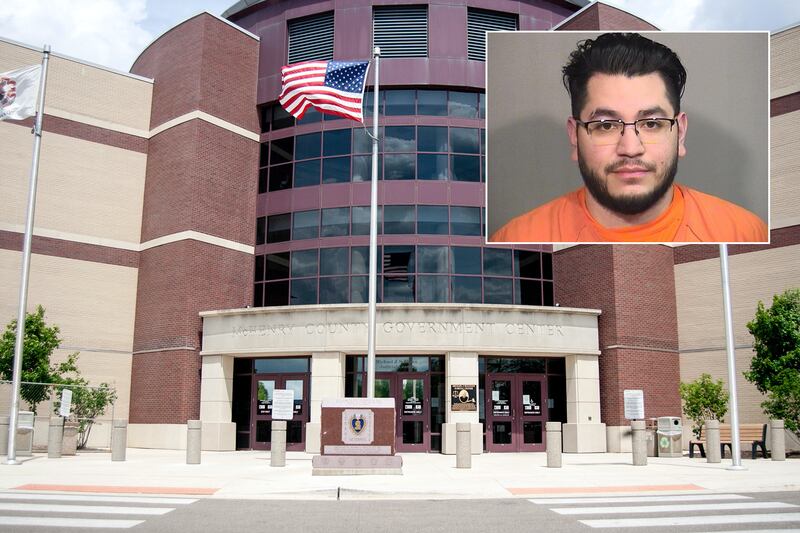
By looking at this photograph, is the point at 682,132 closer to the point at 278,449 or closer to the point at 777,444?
the point at 777,444

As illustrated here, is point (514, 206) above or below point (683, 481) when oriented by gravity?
above

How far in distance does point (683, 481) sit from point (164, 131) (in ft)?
85.9

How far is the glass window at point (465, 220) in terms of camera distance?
31.3m

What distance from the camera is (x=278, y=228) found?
3347 centimetres

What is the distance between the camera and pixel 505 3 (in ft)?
112

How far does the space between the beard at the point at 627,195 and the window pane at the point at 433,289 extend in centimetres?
723

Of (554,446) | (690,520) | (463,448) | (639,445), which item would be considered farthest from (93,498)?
(639,445)

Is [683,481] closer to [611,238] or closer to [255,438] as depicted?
[611,238]

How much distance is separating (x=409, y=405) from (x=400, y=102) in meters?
12.8

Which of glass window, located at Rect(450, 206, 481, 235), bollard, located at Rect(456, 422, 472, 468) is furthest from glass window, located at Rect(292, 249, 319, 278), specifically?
bollard, located at Rect(456, 422, 472, 468)

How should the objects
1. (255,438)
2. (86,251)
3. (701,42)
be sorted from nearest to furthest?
(701,42) < (255,438) < (86,251)

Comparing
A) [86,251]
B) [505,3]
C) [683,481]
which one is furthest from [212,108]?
[683,481]

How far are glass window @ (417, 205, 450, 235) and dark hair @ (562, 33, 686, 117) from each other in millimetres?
7272

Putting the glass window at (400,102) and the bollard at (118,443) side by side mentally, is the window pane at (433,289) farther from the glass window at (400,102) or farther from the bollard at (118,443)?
the bollard at (118,443)
